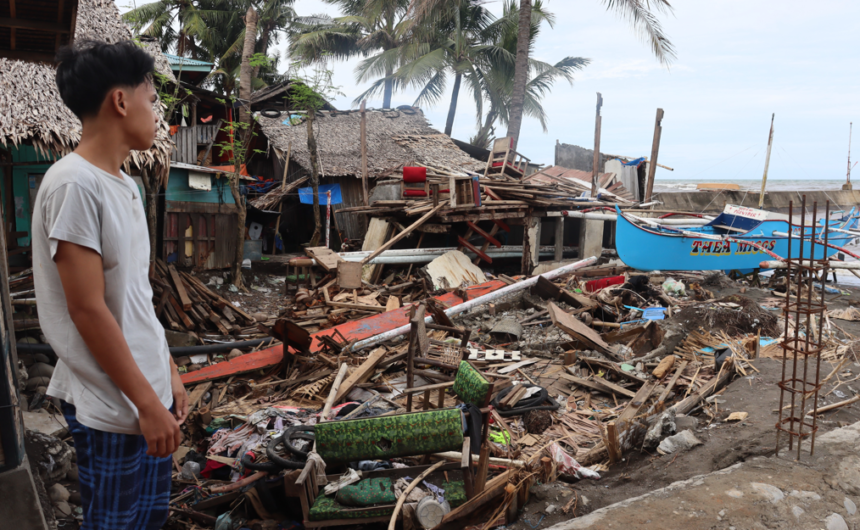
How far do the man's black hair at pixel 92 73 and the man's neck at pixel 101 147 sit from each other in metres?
0.05

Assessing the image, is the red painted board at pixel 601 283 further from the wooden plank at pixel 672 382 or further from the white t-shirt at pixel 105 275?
the white t-shirt at pixel 105 275

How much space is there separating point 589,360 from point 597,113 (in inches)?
549

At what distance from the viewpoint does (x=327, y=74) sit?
15.0 m

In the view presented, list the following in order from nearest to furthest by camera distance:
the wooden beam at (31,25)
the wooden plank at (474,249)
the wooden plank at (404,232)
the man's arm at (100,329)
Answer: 1. the man's arm at (100,329)
2. the wooden beam at (31,25)
3. the wooden plank at (404,232)
4. the wooden plank at (474,249)

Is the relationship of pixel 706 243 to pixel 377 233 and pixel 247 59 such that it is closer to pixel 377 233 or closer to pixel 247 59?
pixel 377 233

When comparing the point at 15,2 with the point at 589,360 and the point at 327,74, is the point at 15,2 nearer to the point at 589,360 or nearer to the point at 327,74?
the point at 589,360

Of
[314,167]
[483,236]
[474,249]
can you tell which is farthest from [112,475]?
[314,167]

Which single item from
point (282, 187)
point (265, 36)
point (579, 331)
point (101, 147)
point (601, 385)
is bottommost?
point (601, 385)

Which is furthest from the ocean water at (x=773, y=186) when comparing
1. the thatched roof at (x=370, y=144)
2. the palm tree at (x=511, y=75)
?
the thatched roof at (x=370, y=144)

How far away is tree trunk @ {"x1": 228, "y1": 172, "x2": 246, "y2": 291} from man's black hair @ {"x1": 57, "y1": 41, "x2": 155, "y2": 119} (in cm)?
1213

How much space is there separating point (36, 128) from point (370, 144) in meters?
13.1

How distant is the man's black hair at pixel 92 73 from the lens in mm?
1520

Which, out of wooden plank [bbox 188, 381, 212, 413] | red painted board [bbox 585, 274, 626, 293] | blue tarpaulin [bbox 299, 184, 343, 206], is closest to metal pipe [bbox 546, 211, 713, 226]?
red painted board [bbox 585, 274, 626, 293]

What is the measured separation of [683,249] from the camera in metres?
13.4
